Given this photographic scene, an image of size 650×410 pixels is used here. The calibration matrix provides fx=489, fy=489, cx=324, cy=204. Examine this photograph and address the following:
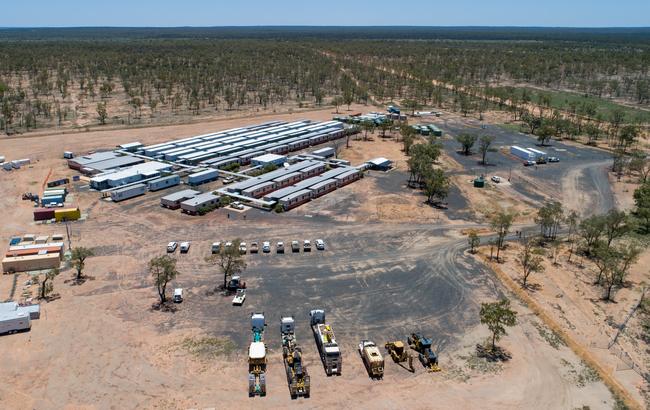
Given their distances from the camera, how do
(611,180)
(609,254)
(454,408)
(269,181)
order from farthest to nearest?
(611,180) < (269,181) < (609,254) < (454,408)

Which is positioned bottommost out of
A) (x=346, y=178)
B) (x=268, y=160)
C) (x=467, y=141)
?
(x=346, y=178)

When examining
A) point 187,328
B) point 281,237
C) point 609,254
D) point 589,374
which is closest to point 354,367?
point 187,328

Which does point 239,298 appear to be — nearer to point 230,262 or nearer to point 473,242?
point 230,262

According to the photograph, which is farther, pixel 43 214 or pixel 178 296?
pixel 43 214

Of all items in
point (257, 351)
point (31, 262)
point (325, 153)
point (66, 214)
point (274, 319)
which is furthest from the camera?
point (325, 153)

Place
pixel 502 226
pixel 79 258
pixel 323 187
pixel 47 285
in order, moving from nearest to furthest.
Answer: pixel 47 285
pixel 79 258
pixel 502 226
pixel 323 187

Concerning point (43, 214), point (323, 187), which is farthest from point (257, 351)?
point (43, 214)

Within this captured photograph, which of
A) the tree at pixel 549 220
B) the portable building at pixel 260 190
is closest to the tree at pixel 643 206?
the tree at pixel 549 220

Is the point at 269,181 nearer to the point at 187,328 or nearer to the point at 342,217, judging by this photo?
the point at 342,217
